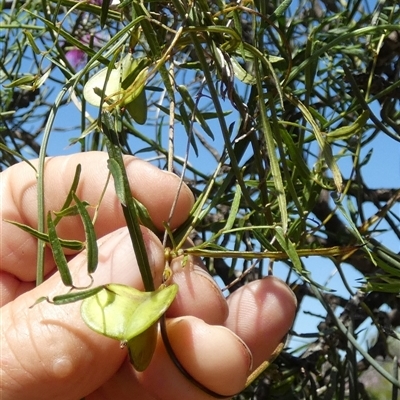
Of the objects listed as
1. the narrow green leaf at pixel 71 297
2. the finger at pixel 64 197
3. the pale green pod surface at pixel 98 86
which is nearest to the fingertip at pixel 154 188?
the finger at pixel 64 197

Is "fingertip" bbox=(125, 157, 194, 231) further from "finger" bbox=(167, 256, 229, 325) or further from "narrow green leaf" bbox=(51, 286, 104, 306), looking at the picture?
"narrow green leaf" bbox=(51, 286, 104, 306)

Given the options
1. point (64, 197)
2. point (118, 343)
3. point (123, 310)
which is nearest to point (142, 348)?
point (123, 310)

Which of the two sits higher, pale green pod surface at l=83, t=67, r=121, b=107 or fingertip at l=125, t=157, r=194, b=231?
pale green pod surface at l=83, t=67, r=121, b=107

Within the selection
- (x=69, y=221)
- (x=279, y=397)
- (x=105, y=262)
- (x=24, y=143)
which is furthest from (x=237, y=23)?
(x=24, y=143)

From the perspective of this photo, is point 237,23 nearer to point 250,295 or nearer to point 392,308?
point 250,295

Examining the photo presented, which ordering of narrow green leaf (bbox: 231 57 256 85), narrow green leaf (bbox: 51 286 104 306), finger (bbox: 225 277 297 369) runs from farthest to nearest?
finger (bbox: 225 277 297 369) < narrow green leaf (bbox: 231 57 256 85) < narrow green leaf (bbox: 51 286 104 306)

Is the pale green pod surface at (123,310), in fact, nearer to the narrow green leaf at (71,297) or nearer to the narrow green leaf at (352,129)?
the narrow green leaf at (71,297)

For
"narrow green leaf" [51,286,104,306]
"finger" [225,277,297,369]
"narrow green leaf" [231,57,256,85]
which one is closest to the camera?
"narrow green leaf" [51,286,104,306]

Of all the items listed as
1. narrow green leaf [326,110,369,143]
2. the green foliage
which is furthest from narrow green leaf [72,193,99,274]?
narrow green leaf [326,110,369,143]
